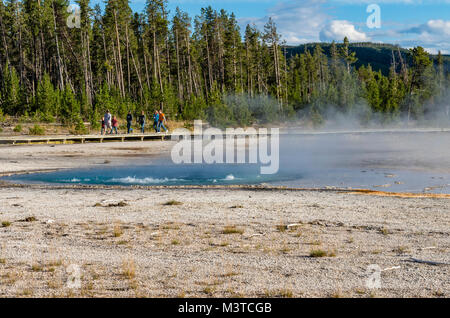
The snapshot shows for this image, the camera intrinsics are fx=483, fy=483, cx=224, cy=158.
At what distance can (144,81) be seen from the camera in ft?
239

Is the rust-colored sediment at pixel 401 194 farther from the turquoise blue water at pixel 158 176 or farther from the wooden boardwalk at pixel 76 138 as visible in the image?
the wooden boardwalk at pixel 76 138

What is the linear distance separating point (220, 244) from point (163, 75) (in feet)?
203

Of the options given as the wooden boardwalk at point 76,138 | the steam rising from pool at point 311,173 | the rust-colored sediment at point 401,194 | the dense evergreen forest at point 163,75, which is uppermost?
the dense evergreen forest at point 163,75

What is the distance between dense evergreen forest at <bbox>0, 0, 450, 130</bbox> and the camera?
140 ft

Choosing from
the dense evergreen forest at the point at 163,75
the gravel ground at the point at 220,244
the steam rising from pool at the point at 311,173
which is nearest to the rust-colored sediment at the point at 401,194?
the gravel ground at the point at 220,244

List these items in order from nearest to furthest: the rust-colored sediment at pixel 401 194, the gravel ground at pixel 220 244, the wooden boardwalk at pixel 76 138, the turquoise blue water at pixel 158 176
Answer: the gravel ground at pixel 220 244, the rust-colored sediment at pixel 401 194, the turquoise blue water at pixel 158 176, the wooden boardwalk at pixel 76 138

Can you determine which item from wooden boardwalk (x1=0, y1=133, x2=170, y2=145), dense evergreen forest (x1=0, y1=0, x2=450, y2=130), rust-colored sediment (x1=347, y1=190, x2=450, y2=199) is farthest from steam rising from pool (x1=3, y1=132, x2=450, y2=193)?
dense evergreen forest (x1=0, y1=0, x2=450, y2=130)

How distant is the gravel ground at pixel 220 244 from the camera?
19.4ft

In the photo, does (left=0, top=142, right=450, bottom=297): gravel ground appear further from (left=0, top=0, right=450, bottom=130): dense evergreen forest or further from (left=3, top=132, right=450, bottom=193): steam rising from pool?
(left=0, top=0, right=450, bottom=130): dense evergreen forest

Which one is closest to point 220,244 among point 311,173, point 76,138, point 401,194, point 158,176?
point 401,194

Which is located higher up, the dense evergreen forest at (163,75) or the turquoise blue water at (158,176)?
the dense evergreen forest at (163,75)

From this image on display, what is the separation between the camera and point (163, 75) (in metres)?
68.2

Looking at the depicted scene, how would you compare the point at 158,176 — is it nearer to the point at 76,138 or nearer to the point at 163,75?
the point at 76,138

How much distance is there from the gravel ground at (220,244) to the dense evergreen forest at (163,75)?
24.7 metres
